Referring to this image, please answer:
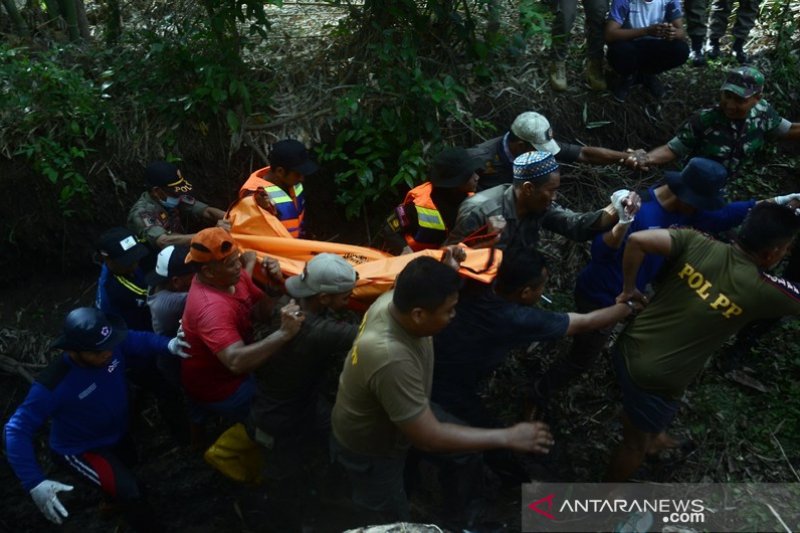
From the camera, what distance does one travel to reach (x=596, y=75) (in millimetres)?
6520

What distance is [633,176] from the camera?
652 cm

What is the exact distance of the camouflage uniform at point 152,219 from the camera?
17.5 feet

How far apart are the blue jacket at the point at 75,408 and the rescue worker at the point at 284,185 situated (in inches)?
43.4

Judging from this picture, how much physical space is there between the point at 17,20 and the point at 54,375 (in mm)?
4758

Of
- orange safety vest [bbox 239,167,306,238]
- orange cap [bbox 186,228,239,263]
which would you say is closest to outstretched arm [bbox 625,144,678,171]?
orange safety vest [bbox 239,167,306,238]

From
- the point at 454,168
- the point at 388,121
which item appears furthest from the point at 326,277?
the point at 388,121

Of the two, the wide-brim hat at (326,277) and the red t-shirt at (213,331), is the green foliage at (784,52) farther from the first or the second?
the red t-shirt at (213,331)

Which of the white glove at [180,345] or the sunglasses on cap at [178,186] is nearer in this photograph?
the white glove at [180,345]

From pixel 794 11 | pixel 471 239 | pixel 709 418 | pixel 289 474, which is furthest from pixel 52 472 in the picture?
pixel 794 11

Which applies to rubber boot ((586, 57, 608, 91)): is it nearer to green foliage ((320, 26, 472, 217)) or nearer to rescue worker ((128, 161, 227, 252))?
green foliage ((320, 26, 472, 217))

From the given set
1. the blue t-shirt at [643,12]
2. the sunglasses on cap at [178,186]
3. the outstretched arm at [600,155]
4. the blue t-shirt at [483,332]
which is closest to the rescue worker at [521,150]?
the outstretched arm at [600,155]

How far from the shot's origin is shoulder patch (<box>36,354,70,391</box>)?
4.32m

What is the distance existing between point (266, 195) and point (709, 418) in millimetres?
3471

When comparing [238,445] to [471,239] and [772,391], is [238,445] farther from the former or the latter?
[772,391]
